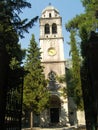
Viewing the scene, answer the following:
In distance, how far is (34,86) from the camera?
102 feet

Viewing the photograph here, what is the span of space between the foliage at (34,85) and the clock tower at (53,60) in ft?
18.0

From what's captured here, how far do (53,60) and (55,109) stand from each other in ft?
25.3

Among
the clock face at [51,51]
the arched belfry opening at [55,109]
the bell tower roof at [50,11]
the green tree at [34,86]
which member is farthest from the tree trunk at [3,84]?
the bell tower roof at [50,11]

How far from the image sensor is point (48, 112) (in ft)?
123

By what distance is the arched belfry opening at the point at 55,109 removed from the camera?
37.5 m

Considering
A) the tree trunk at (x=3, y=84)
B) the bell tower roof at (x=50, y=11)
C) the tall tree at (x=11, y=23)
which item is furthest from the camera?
the bell tower roof at (x=50, y=11)

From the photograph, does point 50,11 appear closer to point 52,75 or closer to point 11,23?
point 52,75

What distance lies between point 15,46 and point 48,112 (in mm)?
26649

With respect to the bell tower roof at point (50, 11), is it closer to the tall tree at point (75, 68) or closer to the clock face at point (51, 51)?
the clock face at point (51, 51)

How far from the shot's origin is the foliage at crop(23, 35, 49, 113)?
3038 centimetres

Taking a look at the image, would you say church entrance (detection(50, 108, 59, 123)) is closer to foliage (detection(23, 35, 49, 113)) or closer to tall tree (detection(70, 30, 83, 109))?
foliage (detection(23, 35, 49, 113))

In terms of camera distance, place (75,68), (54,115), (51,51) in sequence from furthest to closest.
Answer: (51,51), (54,115), (75,68)

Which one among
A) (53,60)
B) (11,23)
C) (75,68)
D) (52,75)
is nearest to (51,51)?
(53,60)

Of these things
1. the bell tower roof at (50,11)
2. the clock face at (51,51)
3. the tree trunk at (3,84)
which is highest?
the bell tower roof at (50,11)
